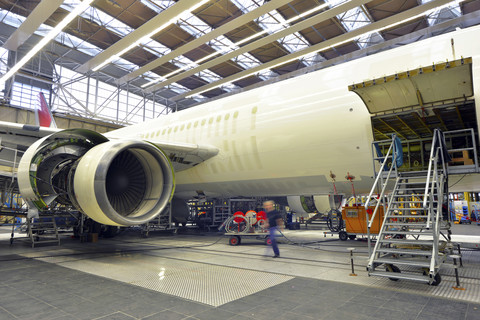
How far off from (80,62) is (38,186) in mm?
19239

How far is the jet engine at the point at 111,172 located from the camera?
20.8ft

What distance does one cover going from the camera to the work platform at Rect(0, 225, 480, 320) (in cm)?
328

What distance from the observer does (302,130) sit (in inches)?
273

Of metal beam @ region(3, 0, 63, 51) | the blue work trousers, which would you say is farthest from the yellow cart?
metal beam @ region(3, 0, 63, 51)

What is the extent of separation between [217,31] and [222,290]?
47.6 ft

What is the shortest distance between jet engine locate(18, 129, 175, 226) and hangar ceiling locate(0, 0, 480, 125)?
848 cm

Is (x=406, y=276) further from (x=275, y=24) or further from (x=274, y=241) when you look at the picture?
(x=275, y=24)

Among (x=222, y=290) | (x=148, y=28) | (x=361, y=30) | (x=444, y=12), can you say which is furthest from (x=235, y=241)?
(x=444, y=12)

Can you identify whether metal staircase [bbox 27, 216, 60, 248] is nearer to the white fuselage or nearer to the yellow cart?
the white fuselage

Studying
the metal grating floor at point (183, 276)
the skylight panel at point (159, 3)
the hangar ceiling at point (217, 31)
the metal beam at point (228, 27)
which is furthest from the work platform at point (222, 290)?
the skylight panel at point (159, 3)

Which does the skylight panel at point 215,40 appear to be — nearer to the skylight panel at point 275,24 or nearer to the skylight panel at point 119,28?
the skylight panel at point 119,28

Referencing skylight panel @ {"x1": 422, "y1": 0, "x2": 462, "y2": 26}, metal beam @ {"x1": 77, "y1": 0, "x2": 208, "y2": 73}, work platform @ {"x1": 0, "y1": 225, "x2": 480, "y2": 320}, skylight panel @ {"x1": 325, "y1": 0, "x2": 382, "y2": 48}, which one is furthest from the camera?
skylight panel @ {"x1": 422, "y1": 0, "x2": 462, "y2": 26}

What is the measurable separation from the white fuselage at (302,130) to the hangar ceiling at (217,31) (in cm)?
711

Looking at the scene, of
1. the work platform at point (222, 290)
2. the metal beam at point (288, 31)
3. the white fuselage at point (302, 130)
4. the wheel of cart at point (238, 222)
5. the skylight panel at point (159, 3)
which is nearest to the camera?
the work platform at point (222, 290)
